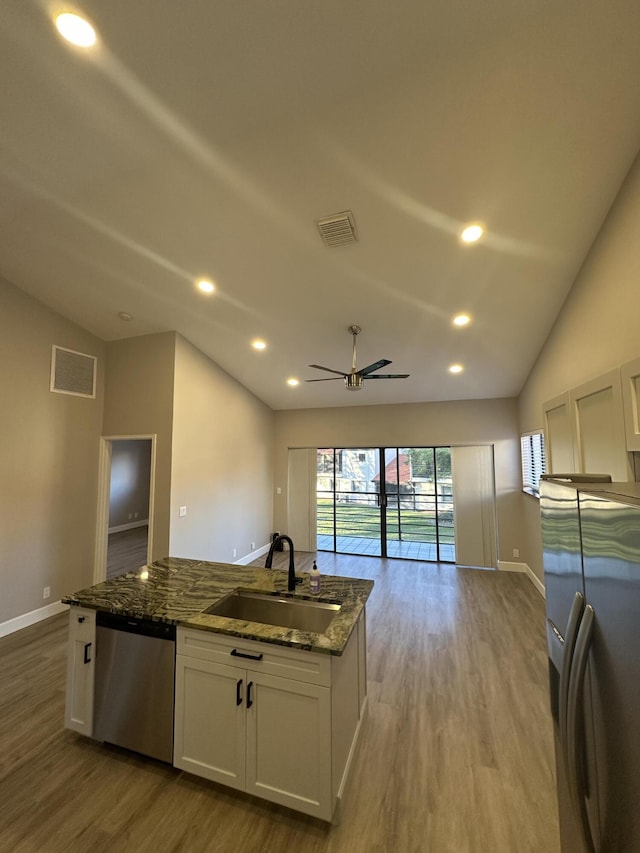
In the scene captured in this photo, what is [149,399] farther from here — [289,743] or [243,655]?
[289,743]

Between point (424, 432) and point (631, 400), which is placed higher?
point (424, 432)

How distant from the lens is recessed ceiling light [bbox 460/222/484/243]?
8.19 feet

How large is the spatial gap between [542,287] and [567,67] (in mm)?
1797

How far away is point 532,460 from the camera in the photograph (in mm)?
4977

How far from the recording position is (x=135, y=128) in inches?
77.9

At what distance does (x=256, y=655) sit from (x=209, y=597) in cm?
58

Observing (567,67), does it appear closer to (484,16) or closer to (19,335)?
(484,16)

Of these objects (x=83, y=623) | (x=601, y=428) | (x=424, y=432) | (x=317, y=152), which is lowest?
(x=83, y=623)

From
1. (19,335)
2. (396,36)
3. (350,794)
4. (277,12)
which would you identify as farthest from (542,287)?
(19,335)

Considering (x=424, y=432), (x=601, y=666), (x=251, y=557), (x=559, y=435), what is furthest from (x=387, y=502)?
(x=601, y=666)

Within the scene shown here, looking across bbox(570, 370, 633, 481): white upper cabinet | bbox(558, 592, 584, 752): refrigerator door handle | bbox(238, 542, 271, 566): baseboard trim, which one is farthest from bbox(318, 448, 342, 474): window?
bbox(558, 592, 584, 752): refrigerator door handle

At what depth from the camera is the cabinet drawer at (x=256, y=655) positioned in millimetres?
1599

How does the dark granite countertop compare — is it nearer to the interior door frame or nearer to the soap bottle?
the soap bottle

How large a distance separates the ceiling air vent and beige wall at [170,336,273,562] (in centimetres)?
252
